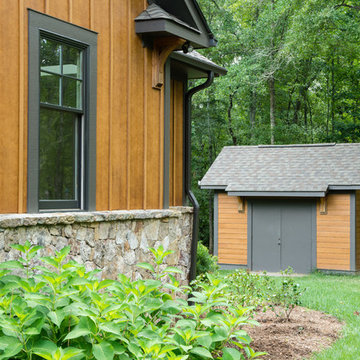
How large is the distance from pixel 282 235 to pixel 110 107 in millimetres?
12560

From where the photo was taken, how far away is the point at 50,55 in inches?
219

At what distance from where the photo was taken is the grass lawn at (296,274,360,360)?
245 inches

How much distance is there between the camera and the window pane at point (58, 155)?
5.50m

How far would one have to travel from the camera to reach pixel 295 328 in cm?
730

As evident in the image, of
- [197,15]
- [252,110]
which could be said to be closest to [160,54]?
[197,15]

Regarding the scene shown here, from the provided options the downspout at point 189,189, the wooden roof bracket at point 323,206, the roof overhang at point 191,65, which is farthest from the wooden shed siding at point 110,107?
the wooden roof bracket at point 323,206

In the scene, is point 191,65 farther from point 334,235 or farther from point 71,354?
point 334,235

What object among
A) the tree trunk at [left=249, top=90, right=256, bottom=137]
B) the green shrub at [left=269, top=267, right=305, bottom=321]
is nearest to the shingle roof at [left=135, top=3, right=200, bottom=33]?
the green shrub at [left=269, top=267, right=305, bottom=321]

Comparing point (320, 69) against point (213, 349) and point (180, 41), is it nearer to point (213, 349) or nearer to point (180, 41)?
point (180, 41)

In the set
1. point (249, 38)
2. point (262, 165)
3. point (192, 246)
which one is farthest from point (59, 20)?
point (249, 38)

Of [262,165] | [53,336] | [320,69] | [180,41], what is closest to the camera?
[53,336]

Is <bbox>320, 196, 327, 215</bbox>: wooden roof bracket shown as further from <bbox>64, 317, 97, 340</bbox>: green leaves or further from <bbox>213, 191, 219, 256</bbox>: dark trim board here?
<bbox>64, 317, 97, 340</bbox>: green leaves

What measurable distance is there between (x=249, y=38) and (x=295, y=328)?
2318 centimetres

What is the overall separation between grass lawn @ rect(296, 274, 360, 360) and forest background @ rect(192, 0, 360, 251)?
13254 millimetres
